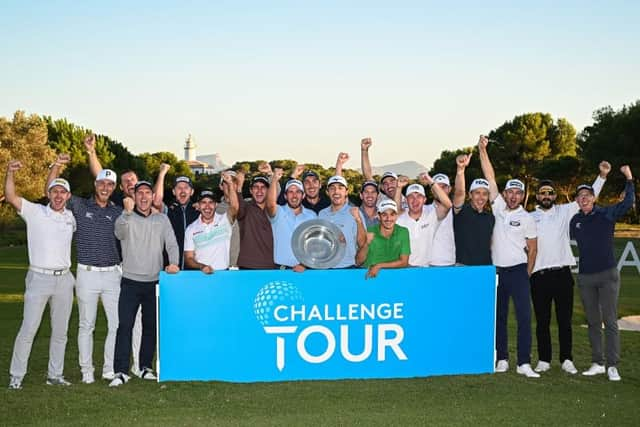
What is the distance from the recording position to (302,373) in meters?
9.14

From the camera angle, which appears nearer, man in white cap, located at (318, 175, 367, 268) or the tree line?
man in white cap, located at (318, 175, 367, 268)

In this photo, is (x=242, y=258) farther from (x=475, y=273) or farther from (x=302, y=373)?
(x=475, y=273)

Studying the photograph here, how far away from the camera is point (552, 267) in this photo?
9.80 meters

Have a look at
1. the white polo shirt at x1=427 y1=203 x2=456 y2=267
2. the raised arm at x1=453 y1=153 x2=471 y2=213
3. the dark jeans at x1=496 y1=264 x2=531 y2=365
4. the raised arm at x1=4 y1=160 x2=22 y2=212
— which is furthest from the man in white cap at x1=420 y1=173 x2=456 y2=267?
the raised arm at x1=4 y1=160 x2=22 y2=212

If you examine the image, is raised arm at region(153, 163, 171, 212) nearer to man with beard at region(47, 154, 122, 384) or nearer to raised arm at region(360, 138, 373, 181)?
man with beard at region(47, 154, 122, 384)

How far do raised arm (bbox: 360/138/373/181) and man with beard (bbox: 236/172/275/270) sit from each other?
276 cm

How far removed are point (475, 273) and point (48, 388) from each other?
509 cm

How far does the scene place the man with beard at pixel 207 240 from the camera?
29.8 feet

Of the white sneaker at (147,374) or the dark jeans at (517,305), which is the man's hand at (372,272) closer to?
the dark jeans at (517,305)

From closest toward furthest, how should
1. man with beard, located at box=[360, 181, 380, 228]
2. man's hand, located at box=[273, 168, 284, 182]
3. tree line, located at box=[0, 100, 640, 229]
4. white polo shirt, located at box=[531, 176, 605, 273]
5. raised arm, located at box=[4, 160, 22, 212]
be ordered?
1. raised arm, located at box=[4, 160, 22, 212]
2. man's hand, located at box=[273, 168, 284, 182]
3. white polo shirt, located at box=[531, 176, 605, 273]
4. man with beard, located at box=[360, 181, 380, 228]
5. tree line, located at box=[0, 100, 640, 229]

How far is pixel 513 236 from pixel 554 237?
1.99 ft

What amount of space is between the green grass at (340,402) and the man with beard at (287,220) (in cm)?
152

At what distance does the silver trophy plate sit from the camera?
29.4ft

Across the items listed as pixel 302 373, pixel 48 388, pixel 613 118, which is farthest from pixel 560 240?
pixel 613 118
